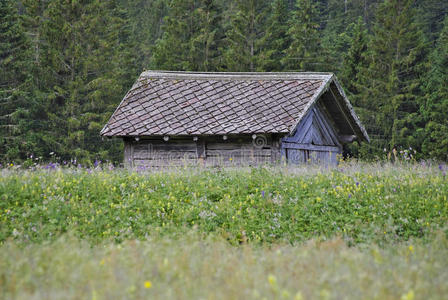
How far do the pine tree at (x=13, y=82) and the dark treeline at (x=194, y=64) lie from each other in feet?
0.18

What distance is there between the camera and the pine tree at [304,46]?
2947cm

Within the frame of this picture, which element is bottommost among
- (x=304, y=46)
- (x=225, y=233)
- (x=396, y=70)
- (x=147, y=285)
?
(x=225, y=233)

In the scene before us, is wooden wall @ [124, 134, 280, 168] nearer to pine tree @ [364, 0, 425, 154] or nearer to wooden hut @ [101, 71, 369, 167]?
wooden hut @ [101, 71, 369, 167]

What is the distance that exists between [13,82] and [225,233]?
22.3 metres

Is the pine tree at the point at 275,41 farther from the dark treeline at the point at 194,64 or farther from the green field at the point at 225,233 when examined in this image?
the green field at the point at 225,233

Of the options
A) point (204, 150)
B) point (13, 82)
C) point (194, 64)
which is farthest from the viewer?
point (194, 64)

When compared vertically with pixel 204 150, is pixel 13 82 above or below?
above

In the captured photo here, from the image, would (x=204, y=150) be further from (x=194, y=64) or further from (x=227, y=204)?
(x=194, y=64)

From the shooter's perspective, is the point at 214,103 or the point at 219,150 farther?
the point at 214,103

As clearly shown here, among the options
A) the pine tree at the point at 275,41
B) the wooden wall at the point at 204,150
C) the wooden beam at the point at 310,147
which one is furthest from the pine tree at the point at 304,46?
the wooden wall at the point at 204,150

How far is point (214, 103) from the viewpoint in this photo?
14.5 metres

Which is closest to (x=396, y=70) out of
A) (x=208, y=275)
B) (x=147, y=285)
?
(x=208, y=275)

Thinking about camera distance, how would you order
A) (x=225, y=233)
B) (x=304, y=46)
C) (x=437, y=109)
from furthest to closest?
(x=304, y=46) → (x=437, y=109) → (x=225, y=233)

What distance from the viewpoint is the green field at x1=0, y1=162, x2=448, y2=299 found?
372cm
